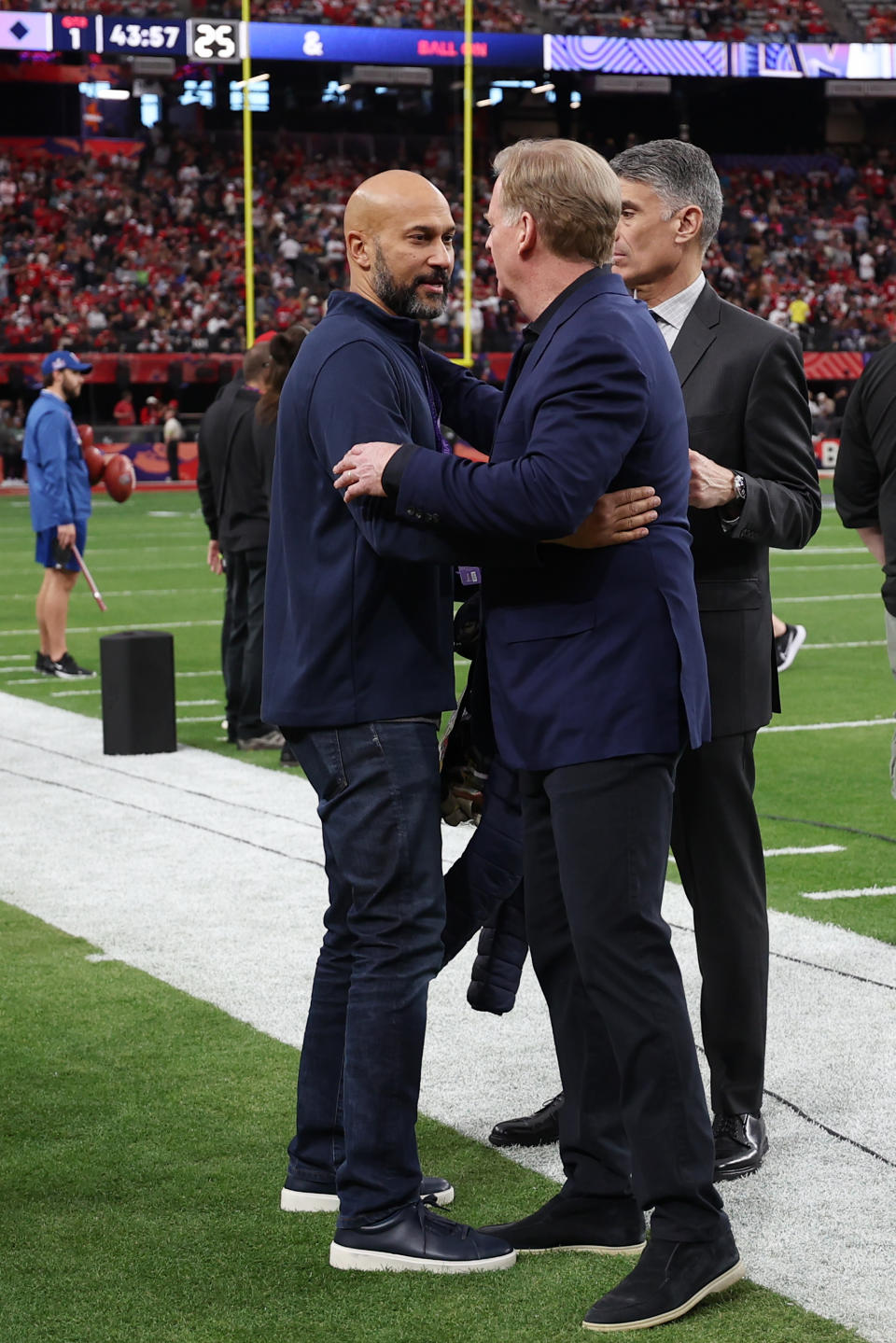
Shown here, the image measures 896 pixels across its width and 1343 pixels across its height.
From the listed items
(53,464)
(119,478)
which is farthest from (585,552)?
(119,478)

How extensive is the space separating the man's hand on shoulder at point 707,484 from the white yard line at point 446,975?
4.67ft

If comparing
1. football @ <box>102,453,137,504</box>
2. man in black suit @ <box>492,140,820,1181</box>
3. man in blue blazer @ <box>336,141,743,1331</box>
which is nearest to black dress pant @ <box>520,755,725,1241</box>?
man in blue blazer @ <box>336,141,743,1331</box>

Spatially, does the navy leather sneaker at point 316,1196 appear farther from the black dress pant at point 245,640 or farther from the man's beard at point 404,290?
the black dress pant at point 245,640

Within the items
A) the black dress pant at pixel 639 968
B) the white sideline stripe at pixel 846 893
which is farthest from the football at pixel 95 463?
the black dress pant at pixel 639 968

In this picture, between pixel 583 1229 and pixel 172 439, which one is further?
pixel 172 439

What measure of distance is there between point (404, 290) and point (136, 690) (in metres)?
5.97

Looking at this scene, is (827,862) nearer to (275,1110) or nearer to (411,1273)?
(275,1110)

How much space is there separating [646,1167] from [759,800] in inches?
193

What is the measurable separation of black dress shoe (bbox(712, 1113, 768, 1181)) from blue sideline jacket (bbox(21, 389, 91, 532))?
8.58m

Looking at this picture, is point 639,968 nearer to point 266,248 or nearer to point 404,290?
point 404,290

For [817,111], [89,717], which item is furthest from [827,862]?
[817,111]

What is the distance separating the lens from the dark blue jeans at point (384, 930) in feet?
11.1

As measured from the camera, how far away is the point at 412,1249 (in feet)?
11.2

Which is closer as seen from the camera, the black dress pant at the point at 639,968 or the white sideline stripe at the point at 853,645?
the black dress pant at the point at 639,968
